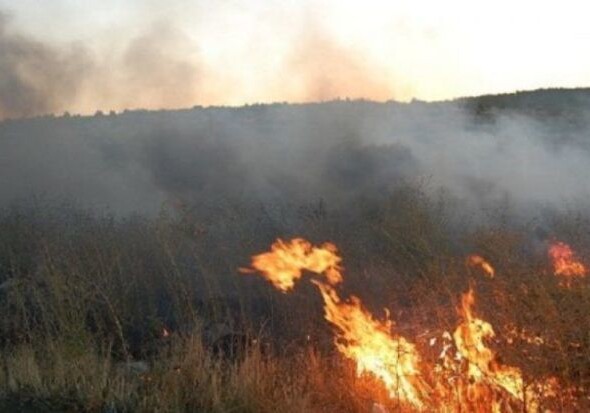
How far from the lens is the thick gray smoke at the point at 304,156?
42.0 feet

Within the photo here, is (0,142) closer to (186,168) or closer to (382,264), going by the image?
(186,168)

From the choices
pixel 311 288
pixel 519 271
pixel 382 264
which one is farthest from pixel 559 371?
pixel 382 264

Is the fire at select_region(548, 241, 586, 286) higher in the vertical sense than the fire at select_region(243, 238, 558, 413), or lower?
higher

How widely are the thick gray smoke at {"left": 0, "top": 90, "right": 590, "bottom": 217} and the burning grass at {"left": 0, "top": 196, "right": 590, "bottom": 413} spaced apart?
3.00m

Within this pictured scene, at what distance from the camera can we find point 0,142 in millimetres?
17141

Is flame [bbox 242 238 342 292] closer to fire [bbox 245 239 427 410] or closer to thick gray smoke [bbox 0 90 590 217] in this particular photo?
fire [bbox 245 239 427 410]

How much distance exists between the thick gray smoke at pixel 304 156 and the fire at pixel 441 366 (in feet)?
19.8

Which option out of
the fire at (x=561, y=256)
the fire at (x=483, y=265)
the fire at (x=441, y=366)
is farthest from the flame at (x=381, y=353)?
the fire at (x=561, y=256)

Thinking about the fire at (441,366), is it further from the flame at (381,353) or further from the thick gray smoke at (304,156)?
the thick gray smoke at (304,156)

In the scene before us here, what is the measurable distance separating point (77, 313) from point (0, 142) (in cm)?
1254

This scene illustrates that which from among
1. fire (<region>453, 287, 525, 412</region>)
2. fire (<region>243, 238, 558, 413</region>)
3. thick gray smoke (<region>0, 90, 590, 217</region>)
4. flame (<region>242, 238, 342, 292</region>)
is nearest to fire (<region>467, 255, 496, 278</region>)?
fire (<region>243, 238, 558, 413</region>)

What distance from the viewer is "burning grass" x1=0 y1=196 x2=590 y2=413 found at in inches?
179

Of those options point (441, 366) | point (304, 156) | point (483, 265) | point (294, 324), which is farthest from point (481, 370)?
point (304, 156)

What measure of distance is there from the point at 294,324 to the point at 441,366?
230 cm
